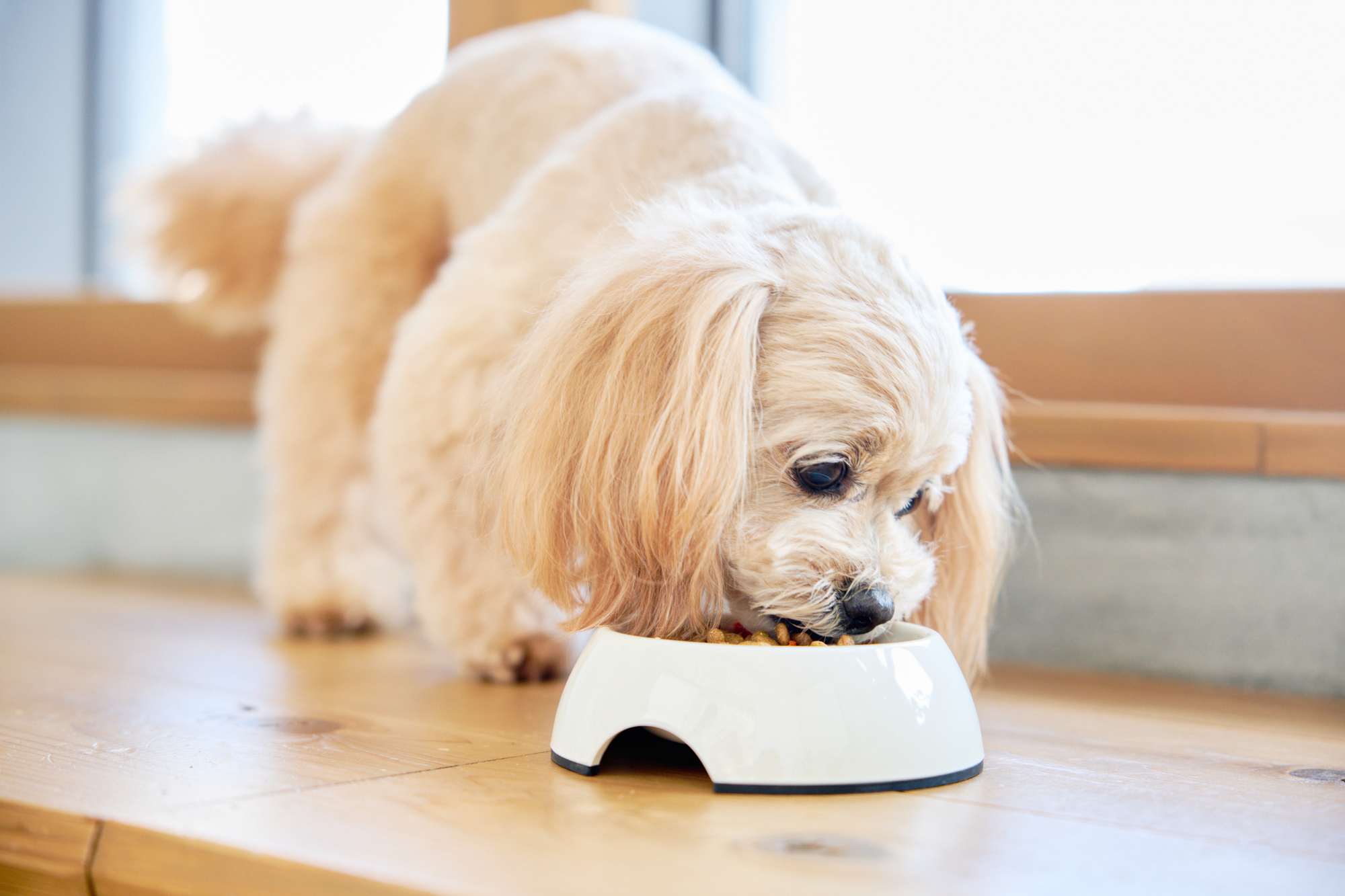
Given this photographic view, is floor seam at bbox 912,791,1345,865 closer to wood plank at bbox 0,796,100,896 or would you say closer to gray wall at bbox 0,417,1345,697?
wood plank at bbox 0,796,100,896

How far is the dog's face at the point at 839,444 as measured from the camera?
119cm

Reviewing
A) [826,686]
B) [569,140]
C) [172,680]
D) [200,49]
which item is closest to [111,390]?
[200,49]

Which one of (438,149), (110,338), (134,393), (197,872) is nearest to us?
(197,872)

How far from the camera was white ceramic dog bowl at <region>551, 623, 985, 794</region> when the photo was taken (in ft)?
3.38

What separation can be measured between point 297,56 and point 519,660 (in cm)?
223

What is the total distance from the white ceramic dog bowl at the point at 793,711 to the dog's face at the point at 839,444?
0.13 metres

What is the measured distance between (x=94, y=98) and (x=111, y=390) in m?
1.16

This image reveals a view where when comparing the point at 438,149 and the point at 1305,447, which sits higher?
the point at 438,149

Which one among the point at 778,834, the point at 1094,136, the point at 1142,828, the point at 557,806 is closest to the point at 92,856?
the point at 557,806

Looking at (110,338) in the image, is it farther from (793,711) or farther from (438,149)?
(793,711)

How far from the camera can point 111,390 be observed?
2.89 meters

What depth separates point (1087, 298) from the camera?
196 cm

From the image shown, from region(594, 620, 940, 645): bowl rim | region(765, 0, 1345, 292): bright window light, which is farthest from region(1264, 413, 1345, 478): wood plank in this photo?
region(594, 620, 940, 645): bowl rim

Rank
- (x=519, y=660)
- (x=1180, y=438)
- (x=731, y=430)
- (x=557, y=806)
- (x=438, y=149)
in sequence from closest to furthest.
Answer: (x=557, y=806)
(x=731, y=430)
(x=519, y=660)
(x=1180, y=438)
(x=438, y=149)
